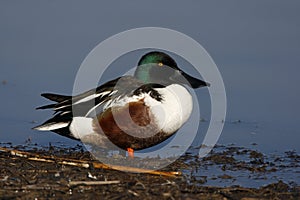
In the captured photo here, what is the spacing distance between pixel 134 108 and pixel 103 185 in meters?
1.04

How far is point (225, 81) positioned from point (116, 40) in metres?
1.65

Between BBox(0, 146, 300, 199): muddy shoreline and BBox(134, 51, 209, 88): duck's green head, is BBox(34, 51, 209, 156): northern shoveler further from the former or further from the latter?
BBox(0, 146, 300, 199): muddy shoreline

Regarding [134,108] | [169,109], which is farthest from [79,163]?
[169,109]

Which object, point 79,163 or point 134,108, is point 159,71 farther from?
point 79,163

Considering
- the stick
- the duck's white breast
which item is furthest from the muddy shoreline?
the duck's white breast

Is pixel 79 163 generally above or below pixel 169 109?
below

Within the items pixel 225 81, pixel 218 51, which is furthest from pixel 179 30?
pixel 225 81

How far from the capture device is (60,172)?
452 cm

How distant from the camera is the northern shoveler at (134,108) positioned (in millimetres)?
4996

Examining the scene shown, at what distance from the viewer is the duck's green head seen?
5.37 metres

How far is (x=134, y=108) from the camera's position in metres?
5.01

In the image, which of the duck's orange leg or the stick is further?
the duck's orange leg

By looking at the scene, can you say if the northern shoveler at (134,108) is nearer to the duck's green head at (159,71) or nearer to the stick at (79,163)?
the duck's green head at (159,71)

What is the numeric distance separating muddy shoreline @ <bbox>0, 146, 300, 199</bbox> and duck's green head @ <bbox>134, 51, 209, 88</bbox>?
2.61 ft
